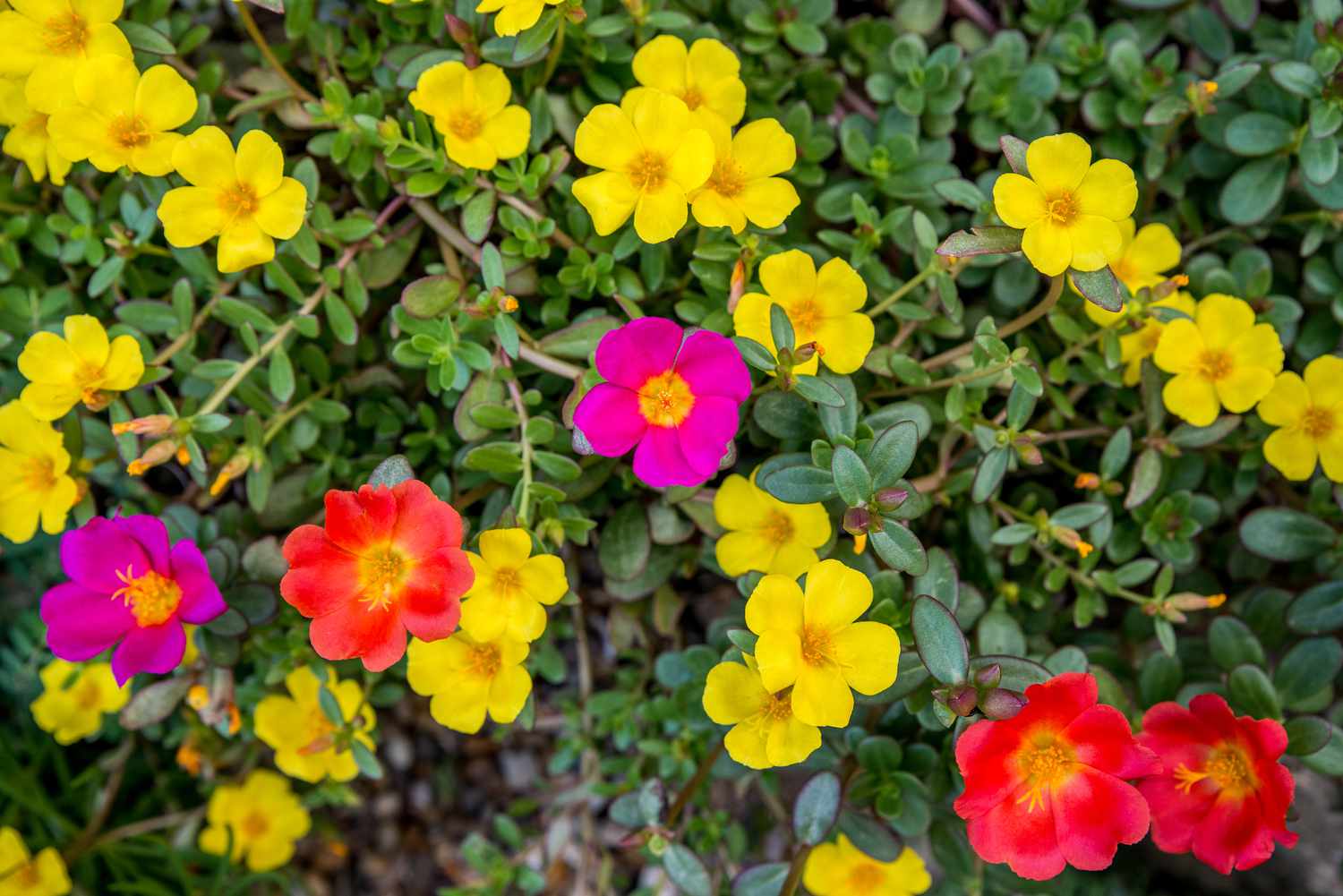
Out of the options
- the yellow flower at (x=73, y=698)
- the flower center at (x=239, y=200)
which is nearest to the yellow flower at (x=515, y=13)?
the flower center at (x=239, y=200)

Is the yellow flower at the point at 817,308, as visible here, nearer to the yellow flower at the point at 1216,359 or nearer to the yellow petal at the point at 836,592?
the yellow petal at the point at 836,592

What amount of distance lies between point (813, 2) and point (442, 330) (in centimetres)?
109

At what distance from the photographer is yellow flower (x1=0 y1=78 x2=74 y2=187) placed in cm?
191

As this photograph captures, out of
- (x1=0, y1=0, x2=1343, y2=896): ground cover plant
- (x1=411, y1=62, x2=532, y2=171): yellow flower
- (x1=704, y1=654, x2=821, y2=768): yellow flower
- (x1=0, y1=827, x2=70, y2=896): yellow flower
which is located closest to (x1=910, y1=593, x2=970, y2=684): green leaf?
(x1=0, y1=0, x2=1343, y2=896): ground cover plant

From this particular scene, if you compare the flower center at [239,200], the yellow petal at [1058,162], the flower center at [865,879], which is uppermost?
the yellow petal at [1058,162]

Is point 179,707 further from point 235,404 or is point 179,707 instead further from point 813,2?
point 813,2

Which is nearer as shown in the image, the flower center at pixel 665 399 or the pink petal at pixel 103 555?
the flower center at pixel 665 399

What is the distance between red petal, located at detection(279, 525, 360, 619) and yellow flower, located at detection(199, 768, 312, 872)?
3.97 ft

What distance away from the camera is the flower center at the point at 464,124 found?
1.87 m

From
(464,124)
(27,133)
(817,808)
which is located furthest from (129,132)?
(817,808)

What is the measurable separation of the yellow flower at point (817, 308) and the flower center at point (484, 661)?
2.33ft

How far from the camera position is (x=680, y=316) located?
2029 millimetres

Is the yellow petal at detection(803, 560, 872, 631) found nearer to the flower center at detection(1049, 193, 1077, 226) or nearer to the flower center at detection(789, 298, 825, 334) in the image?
the flower center at detection(789, 298, 825, 334)

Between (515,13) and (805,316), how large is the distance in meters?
0.70
